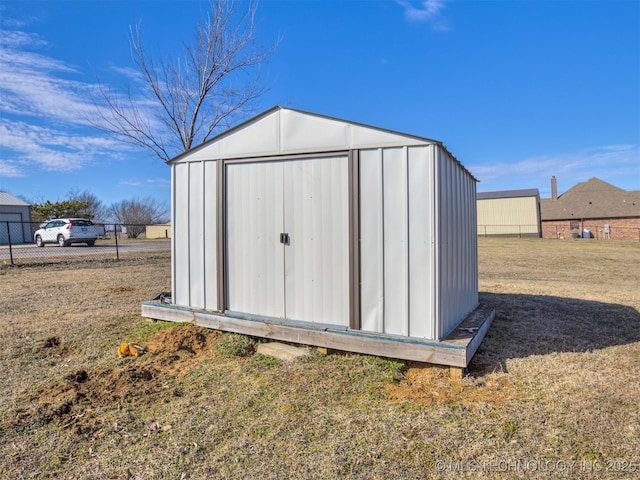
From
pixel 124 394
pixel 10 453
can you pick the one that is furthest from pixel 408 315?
pixel 10 453

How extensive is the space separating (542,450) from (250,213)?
10.9 ft

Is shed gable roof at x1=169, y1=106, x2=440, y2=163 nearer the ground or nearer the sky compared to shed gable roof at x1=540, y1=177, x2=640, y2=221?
nearer the ground

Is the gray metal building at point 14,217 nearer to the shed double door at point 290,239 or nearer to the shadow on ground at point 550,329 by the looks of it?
the shed double door at point 290,239

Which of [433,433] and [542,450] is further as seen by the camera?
[433,433]

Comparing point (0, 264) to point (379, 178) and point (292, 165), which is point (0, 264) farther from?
point (379, 178)

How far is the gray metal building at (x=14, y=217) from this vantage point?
23.0m

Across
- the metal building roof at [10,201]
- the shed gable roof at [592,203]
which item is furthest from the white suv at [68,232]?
the shed gable roof at [592,203]

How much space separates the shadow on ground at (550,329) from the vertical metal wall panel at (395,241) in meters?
0.83

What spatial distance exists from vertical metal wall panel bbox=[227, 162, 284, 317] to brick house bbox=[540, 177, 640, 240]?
35898 millimetres

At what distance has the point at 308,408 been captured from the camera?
2.87 m

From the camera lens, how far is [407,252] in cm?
Answer: 356

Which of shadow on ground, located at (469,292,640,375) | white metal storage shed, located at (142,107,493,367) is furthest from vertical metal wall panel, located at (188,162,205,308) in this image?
shadow on ground, located at (469,292,640,375)

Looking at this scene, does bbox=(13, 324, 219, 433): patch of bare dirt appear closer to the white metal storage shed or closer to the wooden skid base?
the wooden skid base

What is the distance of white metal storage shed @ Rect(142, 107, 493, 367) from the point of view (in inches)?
139
